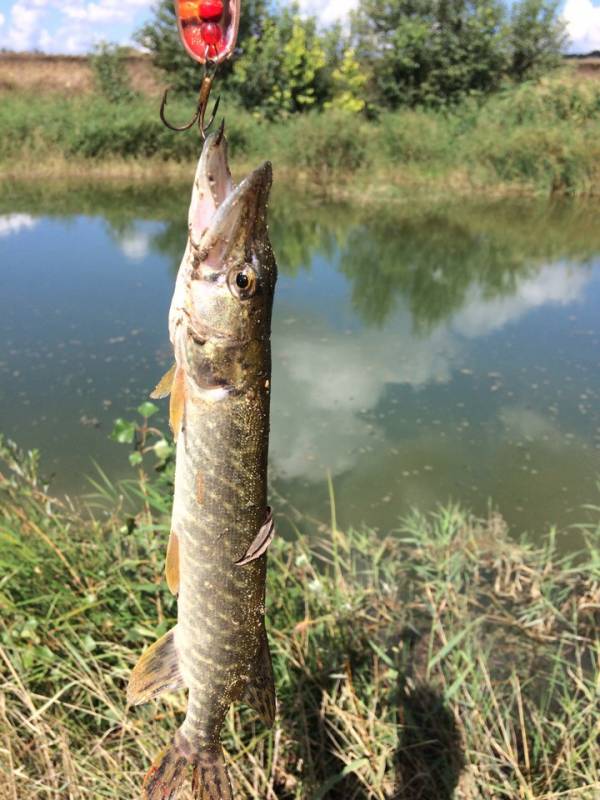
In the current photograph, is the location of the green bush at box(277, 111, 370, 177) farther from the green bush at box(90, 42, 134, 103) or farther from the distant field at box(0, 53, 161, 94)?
the distant field at box(0, 53, 161, 94)

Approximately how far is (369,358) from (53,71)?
1006 inches

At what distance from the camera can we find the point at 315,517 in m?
3.80

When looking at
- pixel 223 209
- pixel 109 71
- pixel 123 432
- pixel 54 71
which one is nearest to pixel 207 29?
pixel 223 209

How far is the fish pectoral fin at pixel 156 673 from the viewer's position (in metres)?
1.22

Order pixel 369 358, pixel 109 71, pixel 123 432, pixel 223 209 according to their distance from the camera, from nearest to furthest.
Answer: pixel 223 209 < pixel 123 432 < pixel 369 358 < pixel 109 71

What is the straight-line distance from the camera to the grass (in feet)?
6.22

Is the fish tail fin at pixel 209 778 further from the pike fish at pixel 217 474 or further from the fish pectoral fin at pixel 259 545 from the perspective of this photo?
the fish pectoral fin at pixel 259 545

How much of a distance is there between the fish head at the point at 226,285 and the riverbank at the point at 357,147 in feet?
46.7

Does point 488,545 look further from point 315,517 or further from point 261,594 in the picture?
point 261,594

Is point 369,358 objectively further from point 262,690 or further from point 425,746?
point 262,690

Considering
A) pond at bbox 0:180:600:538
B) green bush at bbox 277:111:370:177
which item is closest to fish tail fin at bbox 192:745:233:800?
pond at bbox 0:180:600:538

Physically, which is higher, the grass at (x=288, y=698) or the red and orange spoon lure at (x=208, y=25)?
the red and orange spoon lure at (x=208, y=25)

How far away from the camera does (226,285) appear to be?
109 cm

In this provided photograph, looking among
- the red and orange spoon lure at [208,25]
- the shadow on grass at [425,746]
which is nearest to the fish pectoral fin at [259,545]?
the red and orange spoon lure at [208,25]
